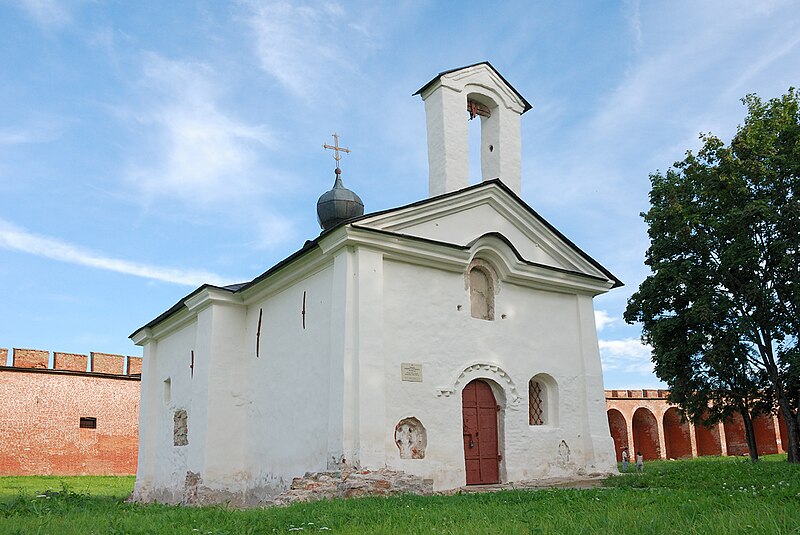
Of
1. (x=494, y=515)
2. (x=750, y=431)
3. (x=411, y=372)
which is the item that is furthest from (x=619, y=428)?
(x=494, y=515)

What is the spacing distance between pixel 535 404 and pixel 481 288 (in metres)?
2.56

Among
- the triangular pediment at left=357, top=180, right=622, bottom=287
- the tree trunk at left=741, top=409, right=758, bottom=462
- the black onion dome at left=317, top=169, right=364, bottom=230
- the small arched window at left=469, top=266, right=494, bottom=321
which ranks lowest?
the tree trunk at left=741, top=409, right=758, bottom=462

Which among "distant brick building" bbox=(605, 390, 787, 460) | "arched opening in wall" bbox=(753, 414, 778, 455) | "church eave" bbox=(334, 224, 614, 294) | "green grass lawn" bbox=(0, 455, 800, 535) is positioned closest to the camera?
"green grass lawn" bbox=(0, 455, 800, 535)

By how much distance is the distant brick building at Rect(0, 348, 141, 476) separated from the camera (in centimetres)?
2750

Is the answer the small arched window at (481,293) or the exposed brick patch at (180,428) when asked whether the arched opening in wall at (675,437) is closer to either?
the small arched window at (481,293)

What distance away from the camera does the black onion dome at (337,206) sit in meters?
16.9

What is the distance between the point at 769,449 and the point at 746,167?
27.4 metres

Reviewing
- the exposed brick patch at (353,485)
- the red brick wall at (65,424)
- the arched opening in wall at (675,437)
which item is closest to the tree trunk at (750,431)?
the exposed brick patch at (353,485)

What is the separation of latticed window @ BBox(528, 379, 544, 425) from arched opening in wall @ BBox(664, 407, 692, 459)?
30.1 meters

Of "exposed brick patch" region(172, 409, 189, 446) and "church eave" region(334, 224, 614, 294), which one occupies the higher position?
"church eave" region(334, 224, 614, 294)

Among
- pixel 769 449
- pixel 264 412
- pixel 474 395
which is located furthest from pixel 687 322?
pixel 769 449

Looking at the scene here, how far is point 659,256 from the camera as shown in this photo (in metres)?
19.6

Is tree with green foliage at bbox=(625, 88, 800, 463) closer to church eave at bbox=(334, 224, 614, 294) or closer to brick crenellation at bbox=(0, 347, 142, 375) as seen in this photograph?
church eave at bbox=(334, 224, 614, 294)

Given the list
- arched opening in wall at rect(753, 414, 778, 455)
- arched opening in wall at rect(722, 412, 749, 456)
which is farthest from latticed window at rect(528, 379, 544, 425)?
arched opening in wall at rect(722, 412, 749, 456)
